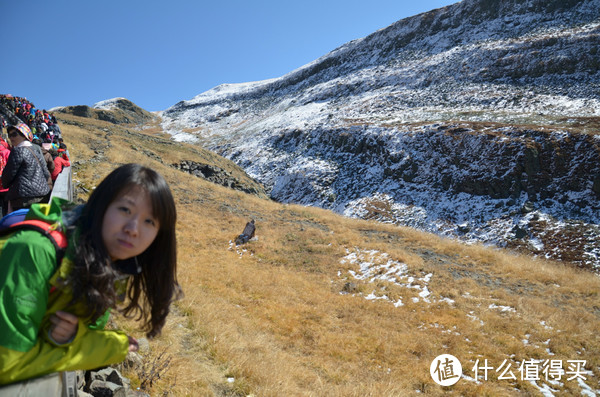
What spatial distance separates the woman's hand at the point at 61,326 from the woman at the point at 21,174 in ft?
15.0

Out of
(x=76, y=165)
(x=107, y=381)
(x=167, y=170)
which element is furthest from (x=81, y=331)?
(x=167, y=170)

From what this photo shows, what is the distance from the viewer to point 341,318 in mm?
8656

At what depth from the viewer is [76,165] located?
54.1 feet

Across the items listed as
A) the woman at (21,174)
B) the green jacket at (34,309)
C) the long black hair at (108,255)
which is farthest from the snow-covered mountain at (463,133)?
the woman at (21,174)

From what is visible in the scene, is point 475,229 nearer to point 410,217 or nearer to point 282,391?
point 410,217

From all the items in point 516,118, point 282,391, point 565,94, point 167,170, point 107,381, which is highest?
point 565,94

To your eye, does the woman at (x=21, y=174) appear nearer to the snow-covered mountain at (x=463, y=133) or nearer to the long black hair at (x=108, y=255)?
the long black hair at (x=108, y=255)

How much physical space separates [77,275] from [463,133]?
2931 cm

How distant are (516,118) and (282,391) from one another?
3140cm

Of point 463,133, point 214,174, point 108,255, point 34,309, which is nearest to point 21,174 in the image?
point 108,255

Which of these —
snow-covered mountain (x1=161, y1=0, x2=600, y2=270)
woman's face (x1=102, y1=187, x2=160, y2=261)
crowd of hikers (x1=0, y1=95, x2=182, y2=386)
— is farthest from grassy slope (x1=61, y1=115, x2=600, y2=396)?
snow-covered mountain (x1=161, y1=0, x2=600, y2=270)

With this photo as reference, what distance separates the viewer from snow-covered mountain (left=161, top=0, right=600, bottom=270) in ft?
61.9

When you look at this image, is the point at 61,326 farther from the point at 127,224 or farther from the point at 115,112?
the point at 115,112

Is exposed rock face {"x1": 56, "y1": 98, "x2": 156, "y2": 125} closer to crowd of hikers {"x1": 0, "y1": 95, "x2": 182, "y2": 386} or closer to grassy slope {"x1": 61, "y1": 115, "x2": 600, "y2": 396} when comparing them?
grassy slope {"x1": 61, "y1": 115, "x2": 600, "y2": 396}
